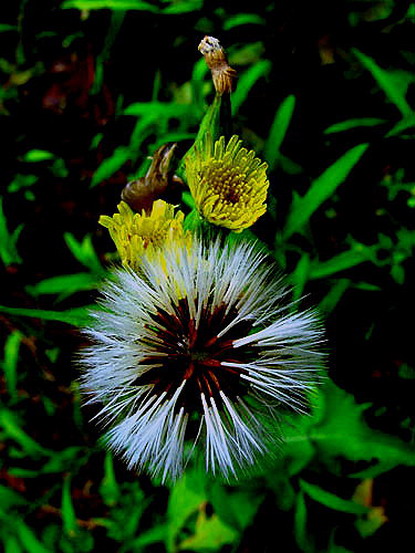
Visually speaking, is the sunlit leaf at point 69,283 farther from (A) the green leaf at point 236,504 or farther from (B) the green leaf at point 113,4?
(B) the green leaf at point 113,4

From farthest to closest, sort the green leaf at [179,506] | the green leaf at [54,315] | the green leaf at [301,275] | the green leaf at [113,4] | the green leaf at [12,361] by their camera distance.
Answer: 1. the green leaf at [12,361]
2. the green leaf at [179,506]
3. the green leaf at [113,4]
4. the green leaf at [301,275]
5. the green leaf at [54,315]

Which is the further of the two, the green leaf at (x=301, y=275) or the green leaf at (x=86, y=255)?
the green leaf at (x=86, y=255)

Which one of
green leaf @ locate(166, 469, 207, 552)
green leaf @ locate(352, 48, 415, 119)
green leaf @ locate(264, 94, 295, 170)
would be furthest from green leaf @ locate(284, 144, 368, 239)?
green leaf @ locate(166, 469, 207, 552)

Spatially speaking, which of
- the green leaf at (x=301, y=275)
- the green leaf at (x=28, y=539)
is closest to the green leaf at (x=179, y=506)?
the green leaf at (x=28, y=539)

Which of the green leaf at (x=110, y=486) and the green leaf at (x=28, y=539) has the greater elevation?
the green leaf at (x=110, y=486)

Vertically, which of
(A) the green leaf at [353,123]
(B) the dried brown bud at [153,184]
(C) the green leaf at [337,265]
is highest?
(A) the green leaf at [353,123]

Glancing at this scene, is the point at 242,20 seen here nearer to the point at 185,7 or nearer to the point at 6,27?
the point at 185,7

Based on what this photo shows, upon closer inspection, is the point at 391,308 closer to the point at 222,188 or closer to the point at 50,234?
the point at 222,188

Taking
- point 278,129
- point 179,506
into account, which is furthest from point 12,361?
point 278,129
